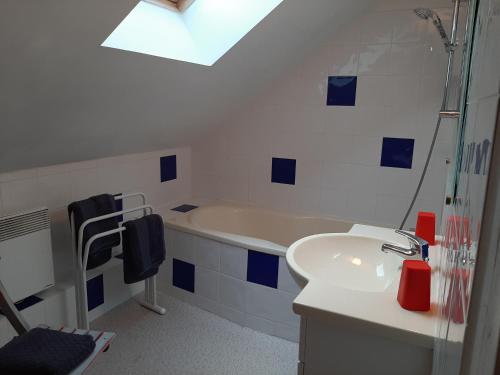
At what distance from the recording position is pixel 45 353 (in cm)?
114

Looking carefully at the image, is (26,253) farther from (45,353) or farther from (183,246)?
(183,246)

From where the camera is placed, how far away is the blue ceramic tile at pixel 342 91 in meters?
2.35

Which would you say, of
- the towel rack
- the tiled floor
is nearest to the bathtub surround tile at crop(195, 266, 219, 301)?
the tiled floor

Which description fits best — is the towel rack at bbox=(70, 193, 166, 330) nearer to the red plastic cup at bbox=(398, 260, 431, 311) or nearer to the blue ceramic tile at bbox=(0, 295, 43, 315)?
the blue ceramic tile at bbox=(0, 295, 43, 315)

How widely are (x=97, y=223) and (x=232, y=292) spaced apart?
2.81ft

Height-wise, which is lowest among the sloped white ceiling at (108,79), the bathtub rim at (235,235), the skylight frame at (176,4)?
the bathtub rim at (235,235)

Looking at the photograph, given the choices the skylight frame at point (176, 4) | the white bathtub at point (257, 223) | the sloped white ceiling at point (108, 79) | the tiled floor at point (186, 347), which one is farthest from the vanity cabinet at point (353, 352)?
the skylight frame at point (176, 4)

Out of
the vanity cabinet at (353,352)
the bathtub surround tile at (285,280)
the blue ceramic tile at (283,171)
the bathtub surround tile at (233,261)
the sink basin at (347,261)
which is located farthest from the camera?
the blue ceramic tile at (283,171)

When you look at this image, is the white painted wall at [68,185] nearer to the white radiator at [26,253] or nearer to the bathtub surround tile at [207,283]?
the white radiator at [26,253]

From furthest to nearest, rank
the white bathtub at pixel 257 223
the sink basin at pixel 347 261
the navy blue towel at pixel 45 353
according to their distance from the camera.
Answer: the white bathtub at pixel 257 223 → the sink basin at pixel 347 261 → the navy blue towel at pixel 45 353

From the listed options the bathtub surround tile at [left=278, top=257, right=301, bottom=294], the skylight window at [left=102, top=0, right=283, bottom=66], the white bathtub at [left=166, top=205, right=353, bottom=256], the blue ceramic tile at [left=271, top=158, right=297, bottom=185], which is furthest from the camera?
the blue ceramic tile at [left=271, top=158, right=297, bottom=185]

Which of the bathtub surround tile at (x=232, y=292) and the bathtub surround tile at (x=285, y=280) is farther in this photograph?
the bathtub surround tile at (x=232, y=292)

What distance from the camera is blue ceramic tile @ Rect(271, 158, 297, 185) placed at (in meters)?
2.62

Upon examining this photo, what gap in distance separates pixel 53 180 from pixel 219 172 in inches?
47.8
